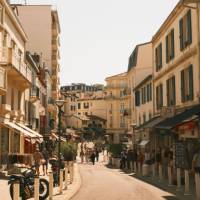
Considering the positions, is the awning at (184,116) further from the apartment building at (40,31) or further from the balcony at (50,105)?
the balcony at (50,105)

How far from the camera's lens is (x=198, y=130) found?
1944 cm

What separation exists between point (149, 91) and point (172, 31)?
1242 centimetres

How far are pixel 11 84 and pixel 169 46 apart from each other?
10.7m

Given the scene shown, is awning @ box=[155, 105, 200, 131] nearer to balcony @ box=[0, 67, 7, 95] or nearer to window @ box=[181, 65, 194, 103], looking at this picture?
window @ box=[181, 65, 194, 103]

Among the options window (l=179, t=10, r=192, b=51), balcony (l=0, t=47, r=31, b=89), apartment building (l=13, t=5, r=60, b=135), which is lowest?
balcony (l=0, t=47, r=31, b=89)

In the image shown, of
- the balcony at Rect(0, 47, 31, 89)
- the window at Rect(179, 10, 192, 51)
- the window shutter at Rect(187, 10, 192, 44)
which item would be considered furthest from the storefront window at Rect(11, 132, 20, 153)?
the window shutter at Rect(187, 10, 192, 44)

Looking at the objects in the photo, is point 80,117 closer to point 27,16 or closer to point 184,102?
point 27,16

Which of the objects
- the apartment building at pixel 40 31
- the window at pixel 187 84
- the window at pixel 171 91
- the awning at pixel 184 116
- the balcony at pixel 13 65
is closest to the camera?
the awning at pixel 184 116

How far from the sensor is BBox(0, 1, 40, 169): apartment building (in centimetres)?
2477

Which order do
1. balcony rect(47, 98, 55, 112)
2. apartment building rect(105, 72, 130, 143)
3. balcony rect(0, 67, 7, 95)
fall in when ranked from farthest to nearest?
apartment building rect(105, 72, 130, 143)
balcony rect(47, 98, 55, 112)
balcony rect(0, 67, 7, 95)

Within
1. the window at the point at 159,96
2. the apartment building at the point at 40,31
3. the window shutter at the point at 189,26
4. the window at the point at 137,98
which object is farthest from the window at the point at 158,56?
the apartment building at the point at 40,31

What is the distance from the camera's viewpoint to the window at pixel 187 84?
24075 mm

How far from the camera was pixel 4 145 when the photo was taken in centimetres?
2750

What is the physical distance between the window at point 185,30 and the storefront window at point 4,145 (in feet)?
38.5
